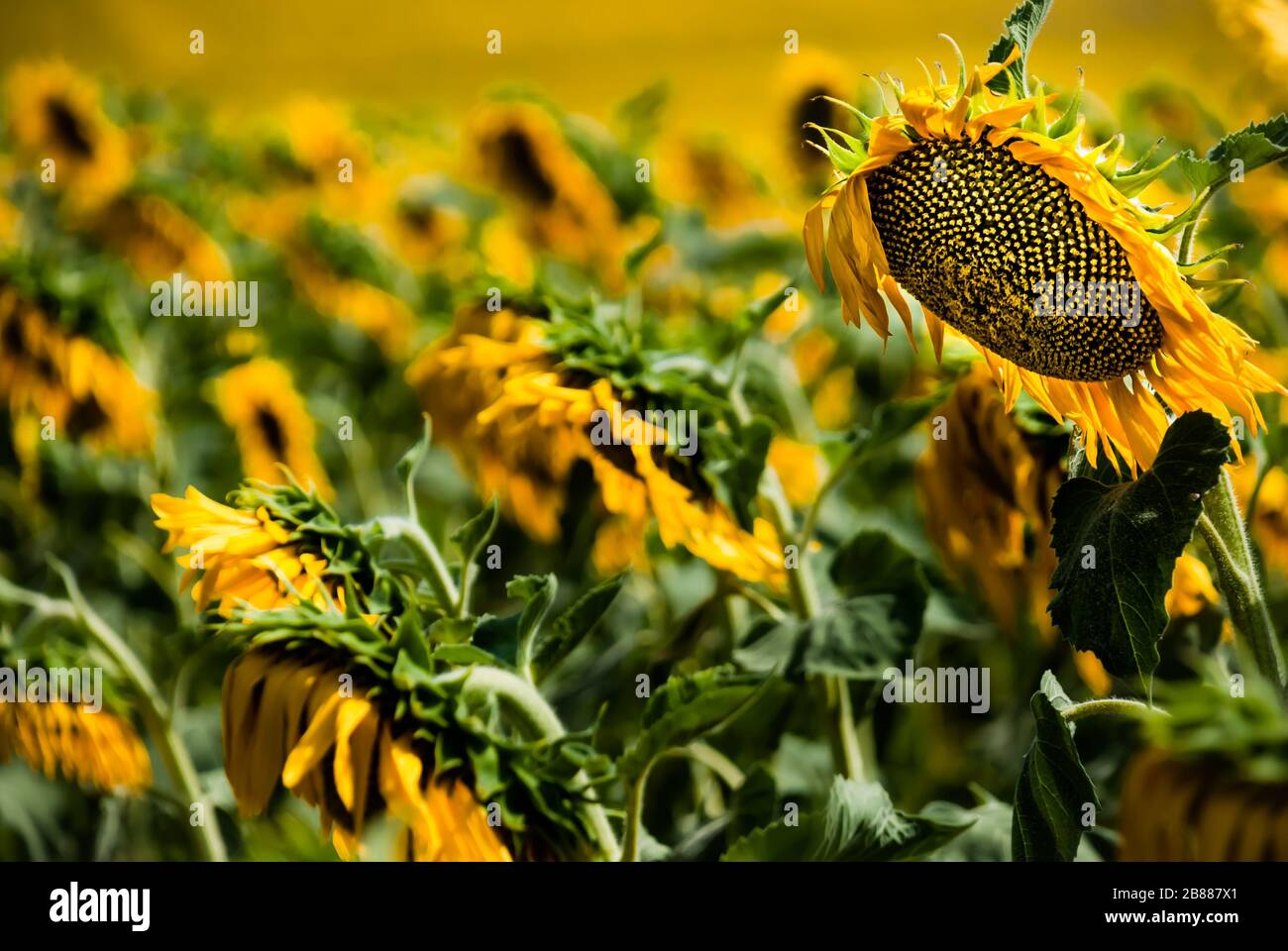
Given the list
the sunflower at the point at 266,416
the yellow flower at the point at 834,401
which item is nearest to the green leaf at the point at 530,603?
the yellow flower at the point at 834,401

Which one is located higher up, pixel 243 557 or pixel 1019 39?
pixel 1019 39

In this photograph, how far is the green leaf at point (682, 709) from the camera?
65cm

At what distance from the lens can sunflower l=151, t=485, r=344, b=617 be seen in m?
0.62

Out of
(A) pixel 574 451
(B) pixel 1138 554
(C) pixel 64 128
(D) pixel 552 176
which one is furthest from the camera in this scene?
(C) pixel 64 128

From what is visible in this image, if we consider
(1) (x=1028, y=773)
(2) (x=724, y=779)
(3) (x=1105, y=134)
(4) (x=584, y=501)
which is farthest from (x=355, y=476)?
(1) (x=1028, y=773)

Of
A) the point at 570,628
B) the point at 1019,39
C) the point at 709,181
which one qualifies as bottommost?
the point at 570,628

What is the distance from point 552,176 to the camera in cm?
172

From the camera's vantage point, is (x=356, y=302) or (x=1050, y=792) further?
(x=356, y=302)

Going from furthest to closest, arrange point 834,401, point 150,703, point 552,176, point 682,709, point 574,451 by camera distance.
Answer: point 552,176
point 834,401
point 150,703
point 574,451
point 682,709

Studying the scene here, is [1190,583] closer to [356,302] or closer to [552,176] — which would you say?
[552,176]

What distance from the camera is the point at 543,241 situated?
1.77 metres

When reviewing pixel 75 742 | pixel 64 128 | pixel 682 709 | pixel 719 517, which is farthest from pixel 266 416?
pixel 682 709

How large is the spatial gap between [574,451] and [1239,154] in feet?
1.29
